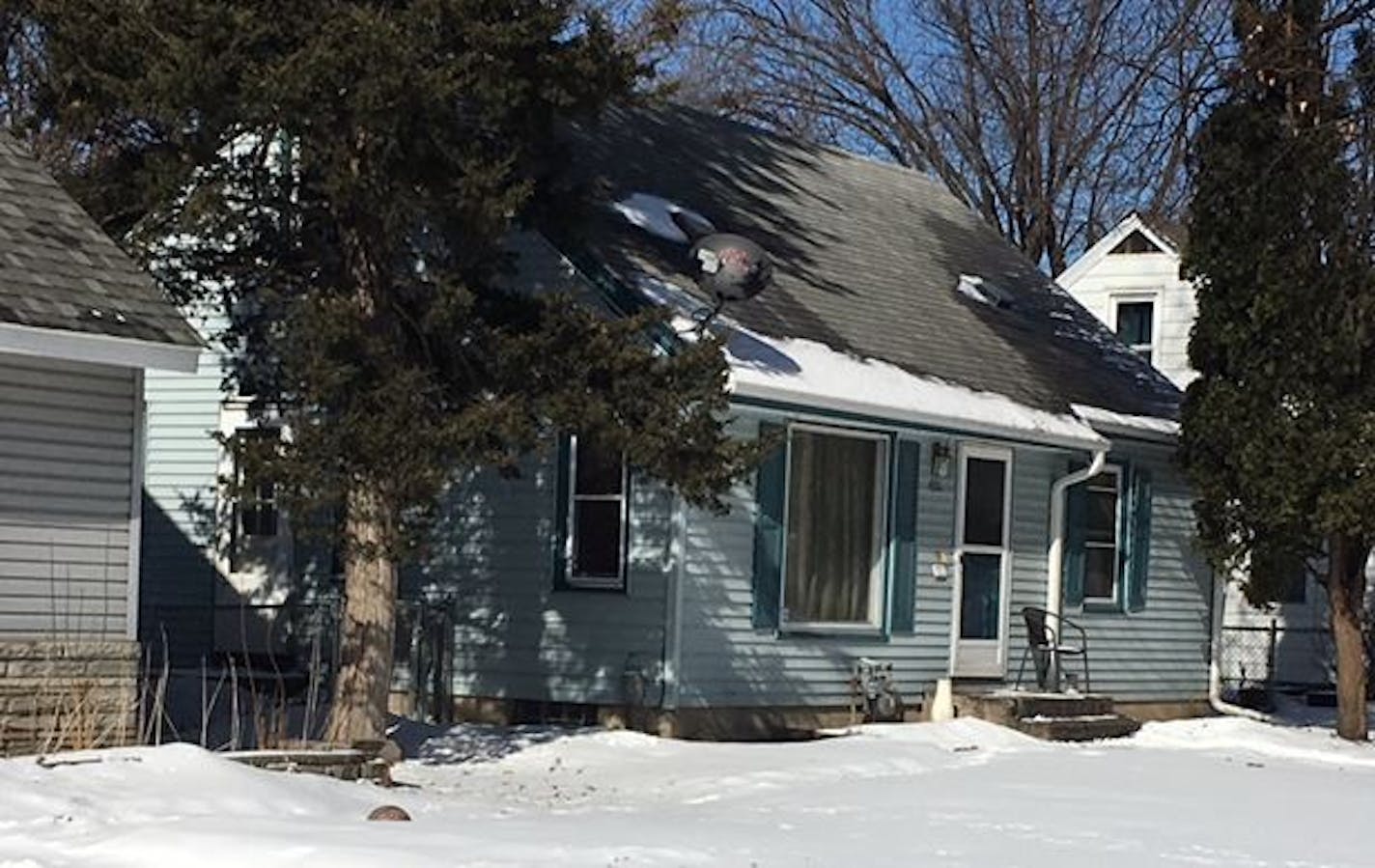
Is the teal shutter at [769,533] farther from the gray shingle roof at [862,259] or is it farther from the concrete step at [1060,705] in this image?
the concrete step at [1060,705]

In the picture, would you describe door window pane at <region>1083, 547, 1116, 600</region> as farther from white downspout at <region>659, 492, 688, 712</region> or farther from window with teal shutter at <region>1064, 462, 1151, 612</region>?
white downspout at <region>659, 492, 688, 712</region>

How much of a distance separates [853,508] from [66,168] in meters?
6.40

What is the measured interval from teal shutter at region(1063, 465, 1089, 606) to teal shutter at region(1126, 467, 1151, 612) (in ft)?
2.58

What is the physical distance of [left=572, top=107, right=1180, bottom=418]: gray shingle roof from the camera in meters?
16.1

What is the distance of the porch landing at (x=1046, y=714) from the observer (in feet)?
52.7

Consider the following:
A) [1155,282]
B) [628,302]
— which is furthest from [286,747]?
[1155,282]

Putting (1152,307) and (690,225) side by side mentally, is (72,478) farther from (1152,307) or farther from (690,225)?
(1152,307)

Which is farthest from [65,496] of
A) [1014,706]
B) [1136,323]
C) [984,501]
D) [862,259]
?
[1136,323]

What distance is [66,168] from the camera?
13625 mm

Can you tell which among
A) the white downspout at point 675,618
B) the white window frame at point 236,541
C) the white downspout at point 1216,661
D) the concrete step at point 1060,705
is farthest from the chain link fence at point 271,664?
the white downspout at point 1216,661

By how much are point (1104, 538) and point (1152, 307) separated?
10298 mm

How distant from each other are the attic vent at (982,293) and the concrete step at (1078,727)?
4320mm

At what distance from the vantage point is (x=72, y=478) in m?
10.8

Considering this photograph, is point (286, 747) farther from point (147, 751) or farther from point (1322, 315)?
point (1322, 315)
